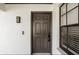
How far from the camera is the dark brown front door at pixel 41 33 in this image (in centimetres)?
384

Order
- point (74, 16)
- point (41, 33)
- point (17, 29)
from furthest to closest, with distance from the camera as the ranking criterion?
1. point (41, 33)
2. point (17, 29)
3. point (74, 16)

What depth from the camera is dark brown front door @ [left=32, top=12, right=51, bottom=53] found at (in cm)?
384

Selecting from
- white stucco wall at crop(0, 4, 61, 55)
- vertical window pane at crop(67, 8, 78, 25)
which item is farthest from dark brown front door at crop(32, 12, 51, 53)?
vertical window pane at crop(67, 8, 78, 25)

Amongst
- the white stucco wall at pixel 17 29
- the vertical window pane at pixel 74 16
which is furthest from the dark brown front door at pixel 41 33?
the vertical window pane at pixel 74 16

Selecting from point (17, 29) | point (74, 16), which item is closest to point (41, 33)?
point (17, 29)

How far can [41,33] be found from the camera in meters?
3.90

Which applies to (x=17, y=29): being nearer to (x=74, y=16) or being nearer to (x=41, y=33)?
(x=41, y=33)

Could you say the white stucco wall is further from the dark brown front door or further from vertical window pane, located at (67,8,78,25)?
vertical window pane, located at (67,8,78,25)

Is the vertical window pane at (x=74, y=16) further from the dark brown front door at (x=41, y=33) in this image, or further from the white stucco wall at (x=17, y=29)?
the dark brown front door at (x=41, y=33)

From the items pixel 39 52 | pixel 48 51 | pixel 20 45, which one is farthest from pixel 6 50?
pixel 48 51

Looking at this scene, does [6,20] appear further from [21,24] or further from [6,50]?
[6,50]

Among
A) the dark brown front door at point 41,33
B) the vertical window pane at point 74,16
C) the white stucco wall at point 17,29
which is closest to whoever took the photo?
the vertical window pane at point 74,16

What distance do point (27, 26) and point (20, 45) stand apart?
2.10 ft

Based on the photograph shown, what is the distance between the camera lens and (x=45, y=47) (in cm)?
389
